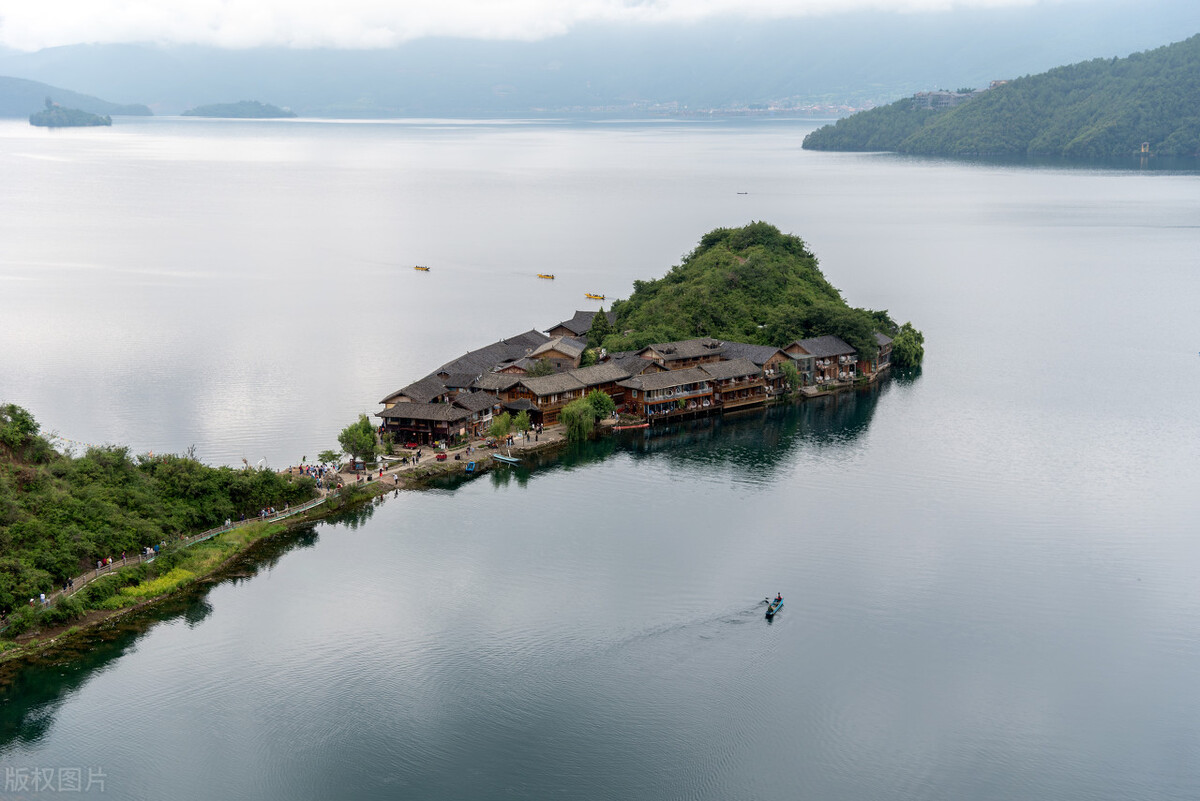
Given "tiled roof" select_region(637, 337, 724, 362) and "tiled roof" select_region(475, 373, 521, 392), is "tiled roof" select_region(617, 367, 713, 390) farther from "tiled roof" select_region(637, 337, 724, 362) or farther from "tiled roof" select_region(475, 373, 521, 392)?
"tiled roof" select_region(475, 373, 521, 392)

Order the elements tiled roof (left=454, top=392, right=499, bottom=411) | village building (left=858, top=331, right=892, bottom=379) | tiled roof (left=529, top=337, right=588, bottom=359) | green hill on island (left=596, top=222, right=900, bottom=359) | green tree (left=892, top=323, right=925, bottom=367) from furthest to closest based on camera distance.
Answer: green tree (left=892, top=323, right=925, bottom=367) < village building (left=858, top=331, right=892, bottom=379) < green hill on island (left=596, top=222, right=900, bottom=359) < tiled roof (left=529, top=337, right=588, bottom=359) < tiled roof (left=454, top=392, right=499, bottom=411)

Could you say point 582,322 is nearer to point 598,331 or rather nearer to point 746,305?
point 598,331

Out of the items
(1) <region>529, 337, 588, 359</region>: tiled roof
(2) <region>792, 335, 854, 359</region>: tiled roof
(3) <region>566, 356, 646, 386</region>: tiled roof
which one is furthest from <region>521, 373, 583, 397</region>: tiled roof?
(2) <region>792, 335, 854, 359</region>: tiled roof

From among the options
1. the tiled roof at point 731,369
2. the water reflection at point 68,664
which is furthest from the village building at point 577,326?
the water reflection at point 68,664

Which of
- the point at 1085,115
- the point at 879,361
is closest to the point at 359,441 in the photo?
the point at 879,361

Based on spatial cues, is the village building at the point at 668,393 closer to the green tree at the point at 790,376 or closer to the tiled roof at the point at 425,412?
the green tree at the point at 790,376

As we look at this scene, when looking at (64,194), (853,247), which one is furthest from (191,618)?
(64,194)

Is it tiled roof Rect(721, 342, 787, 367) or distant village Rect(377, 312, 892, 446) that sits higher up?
tiled roof Rect(721, 342, 787, 367)
